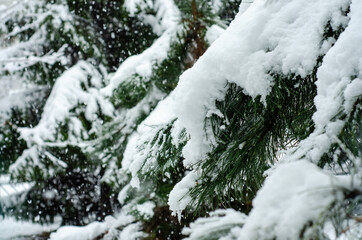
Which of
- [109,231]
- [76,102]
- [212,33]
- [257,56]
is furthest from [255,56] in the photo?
[76,102]

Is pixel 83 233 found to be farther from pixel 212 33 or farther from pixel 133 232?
pixel 212 33

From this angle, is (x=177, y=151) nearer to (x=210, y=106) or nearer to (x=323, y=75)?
(x=210, y=106)

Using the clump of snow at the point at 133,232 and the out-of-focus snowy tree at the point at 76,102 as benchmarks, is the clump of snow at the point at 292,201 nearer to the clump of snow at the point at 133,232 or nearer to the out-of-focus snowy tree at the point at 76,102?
the out-of-focus snowy tree at the point at 76,102

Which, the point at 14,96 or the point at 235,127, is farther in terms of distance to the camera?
the point at 14,96

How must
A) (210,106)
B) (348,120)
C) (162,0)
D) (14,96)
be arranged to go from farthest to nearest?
1. (14,96)
2. (162,0)
3. (210,106)
4. (348,120)

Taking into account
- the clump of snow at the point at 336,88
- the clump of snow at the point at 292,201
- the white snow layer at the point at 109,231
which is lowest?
the clump of snow at the point at 292,201

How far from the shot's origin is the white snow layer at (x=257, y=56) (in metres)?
0.65

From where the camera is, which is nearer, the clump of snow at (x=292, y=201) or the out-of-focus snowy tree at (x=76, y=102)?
the clump of snow at (x=292, y=201)

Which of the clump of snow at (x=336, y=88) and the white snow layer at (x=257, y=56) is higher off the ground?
the white snow layer at (x=257, y=56)

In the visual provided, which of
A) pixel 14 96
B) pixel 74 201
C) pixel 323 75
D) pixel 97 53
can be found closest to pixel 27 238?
pixel 74 201

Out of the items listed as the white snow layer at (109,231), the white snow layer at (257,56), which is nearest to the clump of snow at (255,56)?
the white snow layer at (257,56)

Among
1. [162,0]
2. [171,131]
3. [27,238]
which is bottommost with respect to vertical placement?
[171,131]

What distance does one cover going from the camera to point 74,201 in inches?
167

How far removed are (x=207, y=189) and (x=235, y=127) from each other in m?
0.21
